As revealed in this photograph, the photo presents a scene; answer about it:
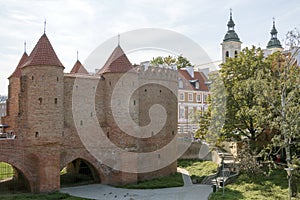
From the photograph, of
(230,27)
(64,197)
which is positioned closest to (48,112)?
(64,197)

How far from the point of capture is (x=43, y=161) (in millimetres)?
23297

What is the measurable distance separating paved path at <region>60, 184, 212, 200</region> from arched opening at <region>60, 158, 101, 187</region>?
129 cm

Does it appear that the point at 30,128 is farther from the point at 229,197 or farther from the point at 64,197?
the point at 229,197

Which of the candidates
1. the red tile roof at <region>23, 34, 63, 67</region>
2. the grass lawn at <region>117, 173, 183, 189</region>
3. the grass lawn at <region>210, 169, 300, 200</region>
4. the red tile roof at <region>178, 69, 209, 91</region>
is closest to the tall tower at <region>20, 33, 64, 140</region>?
the red tile roof at <region>23, 34, 63, 67</region>

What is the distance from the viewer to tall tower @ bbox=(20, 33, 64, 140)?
77.2ft

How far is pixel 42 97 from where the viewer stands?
23.8 metres

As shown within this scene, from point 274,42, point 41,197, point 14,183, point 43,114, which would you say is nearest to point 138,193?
point 41,197

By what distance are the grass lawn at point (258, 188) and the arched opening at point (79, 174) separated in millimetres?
10007

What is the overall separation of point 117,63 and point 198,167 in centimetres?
1283

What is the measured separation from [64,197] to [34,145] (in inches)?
159

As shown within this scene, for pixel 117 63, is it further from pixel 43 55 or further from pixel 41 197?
pixel 41 197

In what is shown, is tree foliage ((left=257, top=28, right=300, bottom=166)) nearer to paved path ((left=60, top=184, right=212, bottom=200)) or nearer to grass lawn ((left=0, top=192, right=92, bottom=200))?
paved path ((left=60, top=184, right=212, bottom=200))

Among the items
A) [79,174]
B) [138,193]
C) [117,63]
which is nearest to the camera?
[138,193]

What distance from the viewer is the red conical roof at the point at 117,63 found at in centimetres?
2733
